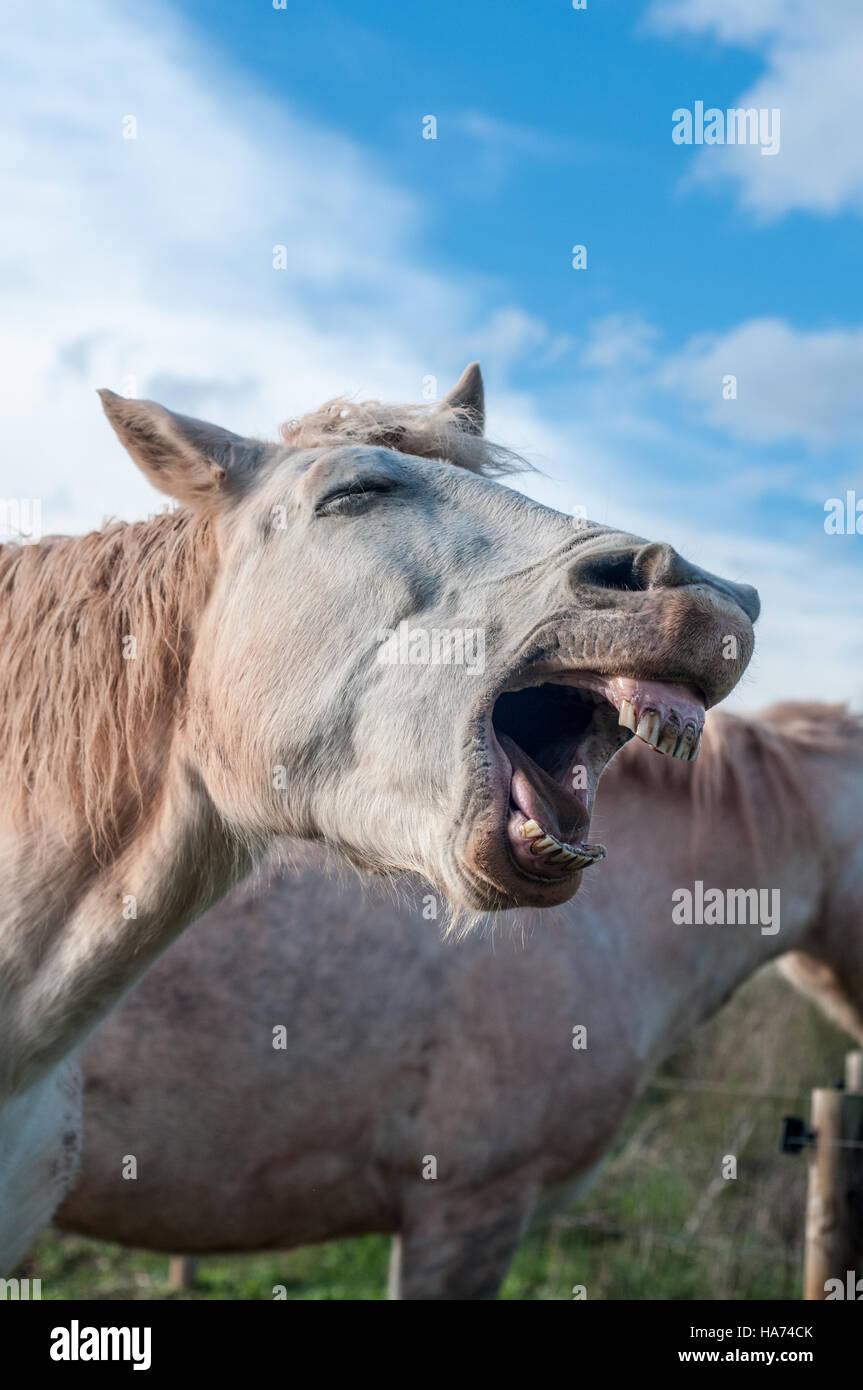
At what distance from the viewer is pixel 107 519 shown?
2.71 metres

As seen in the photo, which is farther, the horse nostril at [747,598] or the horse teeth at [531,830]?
the horse nostril at [747,598]

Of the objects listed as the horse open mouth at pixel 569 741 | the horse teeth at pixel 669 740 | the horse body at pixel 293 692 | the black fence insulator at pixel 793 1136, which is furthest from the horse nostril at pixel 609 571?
the black fence insulator at pixel 793 1136

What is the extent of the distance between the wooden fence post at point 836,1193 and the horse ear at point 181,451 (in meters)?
2.99

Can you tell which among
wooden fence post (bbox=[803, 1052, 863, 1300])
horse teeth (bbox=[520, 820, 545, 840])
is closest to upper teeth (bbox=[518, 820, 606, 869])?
horse teeth (bbox=[520, 820, 545, 840])

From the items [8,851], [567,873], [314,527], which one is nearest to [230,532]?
[314,527]

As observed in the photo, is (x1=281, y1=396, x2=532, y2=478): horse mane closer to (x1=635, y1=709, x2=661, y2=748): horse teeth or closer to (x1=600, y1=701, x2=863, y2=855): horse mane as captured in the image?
(x1=635, y1=709, x2=661, y2=748): horse teeth

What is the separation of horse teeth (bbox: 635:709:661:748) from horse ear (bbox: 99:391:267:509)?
1119 mm

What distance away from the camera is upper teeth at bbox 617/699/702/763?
73.6 inches

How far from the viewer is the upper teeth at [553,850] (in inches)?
74.3

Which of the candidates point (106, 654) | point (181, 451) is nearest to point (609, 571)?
point (181, 451)

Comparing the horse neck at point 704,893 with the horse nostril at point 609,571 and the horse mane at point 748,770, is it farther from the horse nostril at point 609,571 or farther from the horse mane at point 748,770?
the horse nostril at point 609,571

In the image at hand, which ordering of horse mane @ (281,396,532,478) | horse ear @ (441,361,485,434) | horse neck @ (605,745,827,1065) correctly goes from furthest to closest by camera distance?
horse neck @ (605,745,827,1065), horse ear @ (441,361,485,434), horse mane @ (281,396,532,478)
